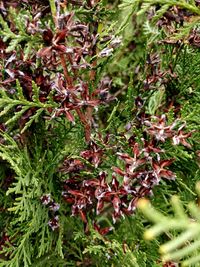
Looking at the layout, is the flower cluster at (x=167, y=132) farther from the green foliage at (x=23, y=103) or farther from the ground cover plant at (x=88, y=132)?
the green foliage at (x=23, y=103)

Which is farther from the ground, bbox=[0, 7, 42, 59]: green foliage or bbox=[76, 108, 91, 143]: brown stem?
bbox=[0, 7, 42, 59]: green foliage

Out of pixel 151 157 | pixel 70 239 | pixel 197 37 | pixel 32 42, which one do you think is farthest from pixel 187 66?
pixel 70 239

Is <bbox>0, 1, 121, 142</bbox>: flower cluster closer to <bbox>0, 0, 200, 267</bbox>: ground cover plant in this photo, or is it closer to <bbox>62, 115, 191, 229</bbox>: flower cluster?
<bbox>0, 0, 200, 267</bbox>: ground cover plant

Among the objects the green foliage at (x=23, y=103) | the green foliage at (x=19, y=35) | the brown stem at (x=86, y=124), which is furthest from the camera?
the brown stem at (x=86, y=124)

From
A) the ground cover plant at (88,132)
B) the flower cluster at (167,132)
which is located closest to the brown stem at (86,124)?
the ground cover plant at (88,132)

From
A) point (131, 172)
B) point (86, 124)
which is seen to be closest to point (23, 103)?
point (86, 124)

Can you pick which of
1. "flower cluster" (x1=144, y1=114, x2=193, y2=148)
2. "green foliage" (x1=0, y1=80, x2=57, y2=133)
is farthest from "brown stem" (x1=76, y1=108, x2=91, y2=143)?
"flower cluster" (x1=144, y1=114, x2=193, y2=148)

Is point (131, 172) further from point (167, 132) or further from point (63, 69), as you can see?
point (63, 69)

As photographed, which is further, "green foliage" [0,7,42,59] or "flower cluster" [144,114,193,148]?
"flower cluster" [144,114,193,148]

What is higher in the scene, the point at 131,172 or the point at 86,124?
the point at 86,124
